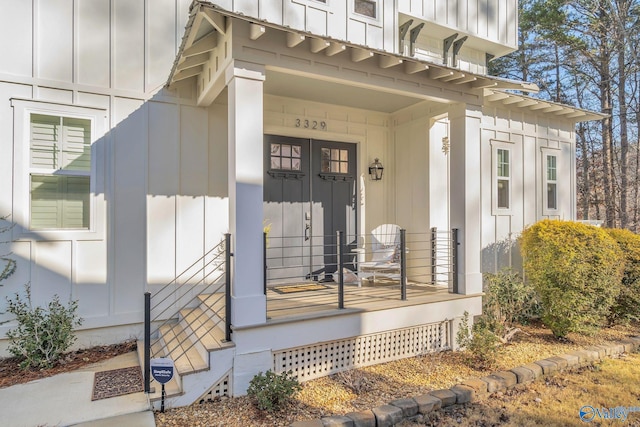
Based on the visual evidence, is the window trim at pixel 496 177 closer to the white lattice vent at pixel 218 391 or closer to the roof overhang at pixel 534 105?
the roof overhang at pixel 534 105

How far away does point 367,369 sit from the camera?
3.80 meters

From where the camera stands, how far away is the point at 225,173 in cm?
468

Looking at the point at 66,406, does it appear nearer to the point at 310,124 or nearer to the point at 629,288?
the point at 310,124

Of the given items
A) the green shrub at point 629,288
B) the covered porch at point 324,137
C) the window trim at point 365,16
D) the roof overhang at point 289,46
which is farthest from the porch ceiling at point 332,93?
the green shrub at point 629,288

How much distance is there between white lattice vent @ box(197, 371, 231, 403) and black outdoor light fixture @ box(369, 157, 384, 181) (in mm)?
3940

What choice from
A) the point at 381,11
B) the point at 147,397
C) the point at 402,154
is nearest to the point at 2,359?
the point at 147,397

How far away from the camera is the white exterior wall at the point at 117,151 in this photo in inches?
146

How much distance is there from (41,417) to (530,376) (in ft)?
14.2

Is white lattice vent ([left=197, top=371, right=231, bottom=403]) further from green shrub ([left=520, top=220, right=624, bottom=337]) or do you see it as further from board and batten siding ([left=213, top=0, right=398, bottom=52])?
board and batten siding ([left=213, top=0, right=398, bottom=52])

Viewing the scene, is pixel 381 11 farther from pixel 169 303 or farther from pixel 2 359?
pixel 2 359

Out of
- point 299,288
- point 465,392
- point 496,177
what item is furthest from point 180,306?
point 496,177

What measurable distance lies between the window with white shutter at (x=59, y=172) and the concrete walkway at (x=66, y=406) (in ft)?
5.31

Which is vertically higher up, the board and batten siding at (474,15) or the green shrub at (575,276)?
the board and batten siding at (474,15)

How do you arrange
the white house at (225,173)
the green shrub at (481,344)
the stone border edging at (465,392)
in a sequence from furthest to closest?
the green shrub at (481,344)
the white house at (225,173)
the stone border edging at (465,392)
